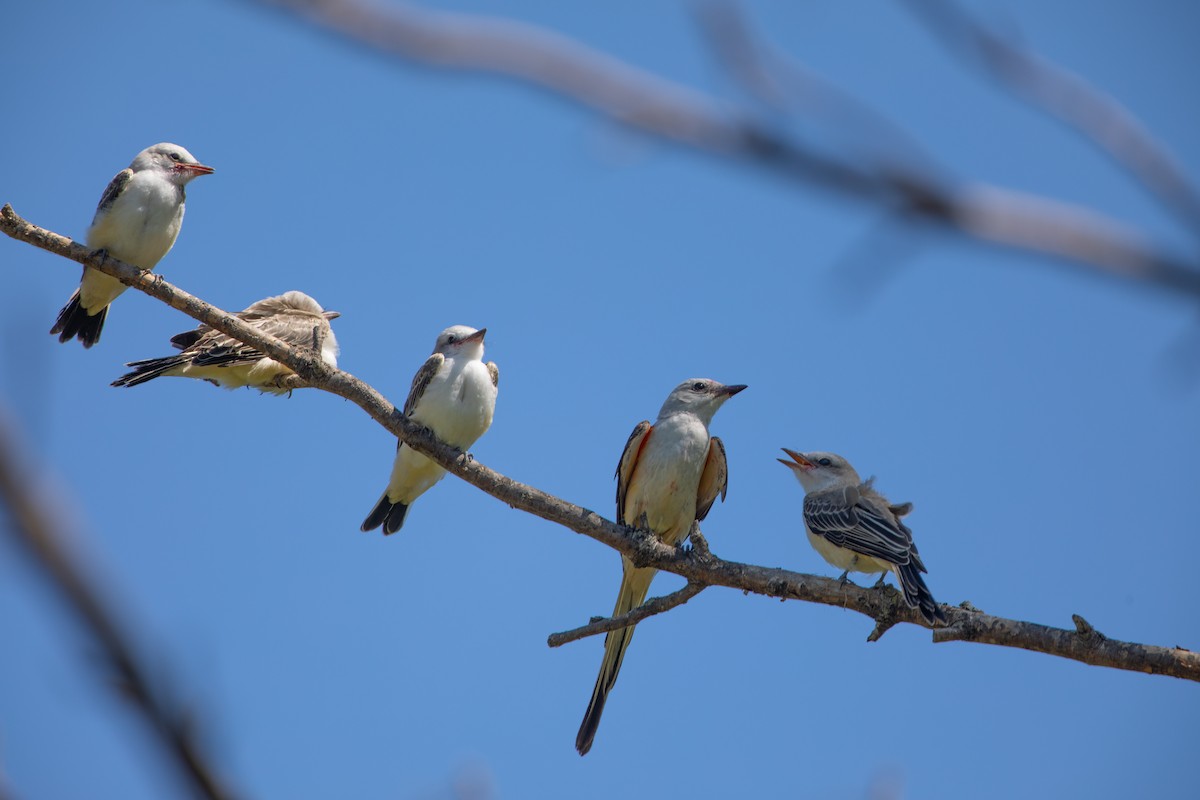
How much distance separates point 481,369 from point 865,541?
151 inches

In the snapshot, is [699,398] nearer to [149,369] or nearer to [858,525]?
[858,525]

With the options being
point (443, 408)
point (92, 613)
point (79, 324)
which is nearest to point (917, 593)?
point (443, 408)

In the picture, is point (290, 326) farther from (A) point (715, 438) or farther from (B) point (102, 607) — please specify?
(B) point (102, 607)

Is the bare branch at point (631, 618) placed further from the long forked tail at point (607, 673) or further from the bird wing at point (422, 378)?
the bird wing at point (422, 378)

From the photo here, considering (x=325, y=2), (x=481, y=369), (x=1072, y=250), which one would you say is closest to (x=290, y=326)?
(x=481, y=369)

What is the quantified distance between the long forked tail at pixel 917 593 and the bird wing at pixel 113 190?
790cm

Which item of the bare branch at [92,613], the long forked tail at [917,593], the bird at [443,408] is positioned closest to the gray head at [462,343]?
the bird at [443,408]

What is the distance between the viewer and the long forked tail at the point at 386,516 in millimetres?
10484

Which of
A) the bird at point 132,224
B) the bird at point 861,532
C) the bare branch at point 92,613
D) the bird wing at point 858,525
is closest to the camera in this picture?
the bare branch at point 92,613

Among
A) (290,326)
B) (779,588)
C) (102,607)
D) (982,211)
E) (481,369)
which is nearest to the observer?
(102,607)

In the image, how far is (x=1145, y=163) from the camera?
2.35 metres

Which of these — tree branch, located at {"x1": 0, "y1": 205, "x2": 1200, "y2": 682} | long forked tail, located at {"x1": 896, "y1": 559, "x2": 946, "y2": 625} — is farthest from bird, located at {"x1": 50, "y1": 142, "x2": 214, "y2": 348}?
long forked tail, located at {"x1": 896, "y1": 559, "x2": 946, "y2": 625}

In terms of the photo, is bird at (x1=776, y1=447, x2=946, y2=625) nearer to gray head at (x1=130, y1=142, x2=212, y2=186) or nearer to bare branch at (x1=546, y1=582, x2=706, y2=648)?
bare branch at (x1=546, y1=582, x2=706, y2=648)

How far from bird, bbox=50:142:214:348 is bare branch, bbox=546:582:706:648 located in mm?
5409
